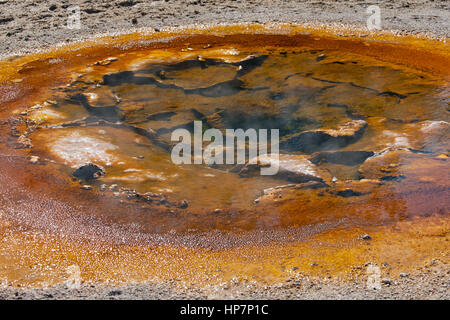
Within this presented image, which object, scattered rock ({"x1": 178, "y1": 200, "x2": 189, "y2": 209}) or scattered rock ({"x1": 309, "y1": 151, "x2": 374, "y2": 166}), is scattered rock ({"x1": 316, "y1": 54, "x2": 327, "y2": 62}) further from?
scattered rock ({"x1": 178, "y1": 200, "x2": 189, "y2": 209})

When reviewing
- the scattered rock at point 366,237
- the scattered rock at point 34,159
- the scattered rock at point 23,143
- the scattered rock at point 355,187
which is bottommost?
the scattered rock at point 366,237

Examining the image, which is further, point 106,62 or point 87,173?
point 106,62

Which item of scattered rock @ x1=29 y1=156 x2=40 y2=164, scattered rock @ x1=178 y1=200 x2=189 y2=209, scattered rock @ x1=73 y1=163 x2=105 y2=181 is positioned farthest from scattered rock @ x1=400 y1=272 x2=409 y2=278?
scattered rock @ x1=29 y1=156 x2=40 y2=164

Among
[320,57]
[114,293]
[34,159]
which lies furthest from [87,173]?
[320,57]

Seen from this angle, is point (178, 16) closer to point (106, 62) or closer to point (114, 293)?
point (106, 62)

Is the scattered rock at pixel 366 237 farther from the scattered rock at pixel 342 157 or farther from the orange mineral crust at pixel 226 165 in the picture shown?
the scattered rock at pixel 342 157

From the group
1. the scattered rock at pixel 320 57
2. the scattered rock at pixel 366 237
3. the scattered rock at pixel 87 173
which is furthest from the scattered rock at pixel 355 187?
the scattered rock at pixel 320 57
